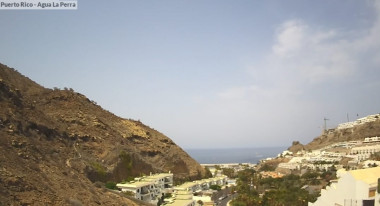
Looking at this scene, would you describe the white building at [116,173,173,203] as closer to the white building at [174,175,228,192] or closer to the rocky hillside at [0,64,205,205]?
the white building at [174,175,228,192]

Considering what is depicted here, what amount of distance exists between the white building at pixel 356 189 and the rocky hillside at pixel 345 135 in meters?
66.2

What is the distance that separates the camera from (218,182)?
5781cm

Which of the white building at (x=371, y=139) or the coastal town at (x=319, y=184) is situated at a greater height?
the white building at (x=371, y=139)

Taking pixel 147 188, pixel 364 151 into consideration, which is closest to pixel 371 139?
pixel 364 151

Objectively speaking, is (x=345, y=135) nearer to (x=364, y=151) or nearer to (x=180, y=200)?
(x=364, y=151)

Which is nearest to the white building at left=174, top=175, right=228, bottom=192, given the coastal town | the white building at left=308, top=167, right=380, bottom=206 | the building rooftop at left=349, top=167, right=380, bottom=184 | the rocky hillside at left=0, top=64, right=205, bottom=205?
the coastal town

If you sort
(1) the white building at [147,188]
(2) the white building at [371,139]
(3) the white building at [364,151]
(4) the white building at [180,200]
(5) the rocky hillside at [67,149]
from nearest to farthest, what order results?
(5) the rocky hillside at [67,149], (4) the white building at [180,200], (1) the white building at [147,188], (3) the white building at [364,151], (2) the white building at [371,139]

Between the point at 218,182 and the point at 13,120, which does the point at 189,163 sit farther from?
the point at 13,120

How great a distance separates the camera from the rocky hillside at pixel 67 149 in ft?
77.4

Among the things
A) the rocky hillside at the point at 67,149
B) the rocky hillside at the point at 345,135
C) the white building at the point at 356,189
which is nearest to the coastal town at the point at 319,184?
the white building at the point at 356,189

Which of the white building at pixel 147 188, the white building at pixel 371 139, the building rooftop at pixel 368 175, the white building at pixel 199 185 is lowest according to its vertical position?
the white building at pixel 199 185

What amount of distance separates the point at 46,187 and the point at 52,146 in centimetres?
1250

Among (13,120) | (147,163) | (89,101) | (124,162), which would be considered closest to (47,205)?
(13,120)

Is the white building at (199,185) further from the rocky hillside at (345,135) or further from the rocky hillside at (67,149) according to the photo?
the rocky hillside at (345,135)
